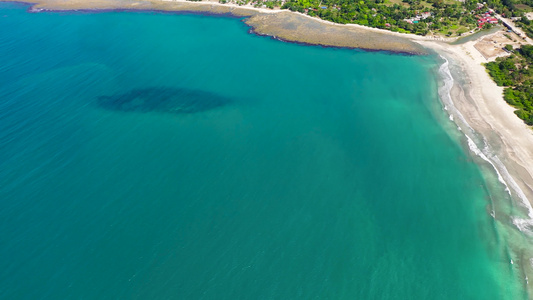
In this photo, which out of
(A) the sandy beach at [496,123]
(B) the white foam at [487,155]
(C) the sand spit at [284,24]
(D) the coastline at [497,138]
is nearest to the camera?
(D) the coastline at [497,138]

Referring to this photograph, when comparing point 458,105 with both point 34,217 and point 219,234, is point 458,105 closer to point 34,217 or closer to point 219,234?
point 219,234

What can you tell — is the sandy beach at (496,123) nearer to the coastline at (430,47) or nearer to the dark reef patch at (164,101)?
the coastline at (430,47)

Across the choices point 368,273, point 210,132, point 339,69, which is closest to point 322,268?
point 368,273

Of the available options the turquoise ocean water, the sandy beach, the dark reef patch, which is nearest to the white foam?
the sandy beach

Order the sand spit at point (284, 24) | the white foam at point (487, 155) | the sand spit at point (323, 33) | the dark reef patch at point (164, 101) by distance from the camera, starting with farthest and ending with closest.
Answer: the sand spit at point (284, 24) → the sand spit at point (323, 33) → the dark reef patch at point (164, 101) → the white foam at point (487, 155)

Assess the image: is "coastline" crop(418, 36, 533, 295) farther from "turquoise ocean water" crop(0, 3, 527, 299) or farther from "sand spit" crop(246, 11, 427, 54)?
"sand spit" crop(246, 11, 427, 54)

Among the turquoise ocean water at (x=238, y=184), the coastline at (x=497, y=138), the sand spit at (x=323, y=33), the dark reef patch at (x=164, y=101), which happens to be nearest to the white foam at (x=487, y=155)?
the coastline at (x=497, y=138)
